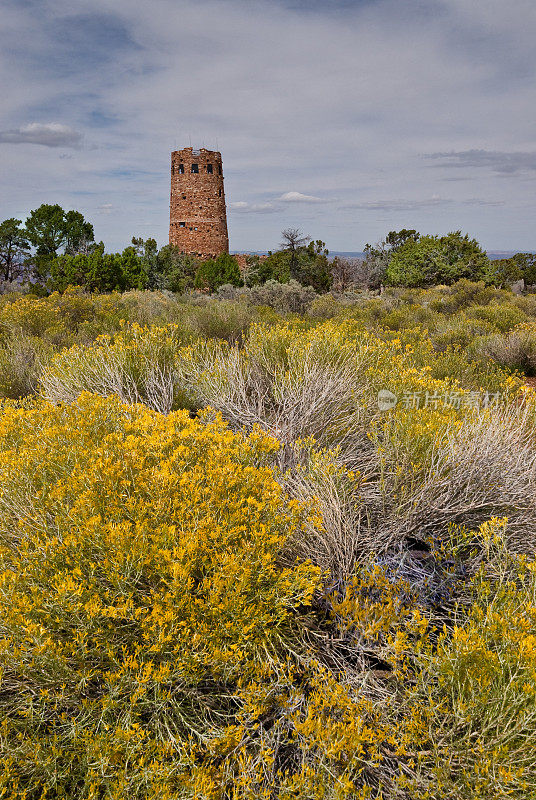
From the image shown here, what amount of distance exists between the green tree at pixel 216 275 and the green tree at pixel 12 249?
1149cm

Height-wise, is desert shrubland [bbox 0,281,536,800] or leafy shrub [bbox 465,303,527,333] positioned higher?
leafy shrub [bbox 465,303,527,333]

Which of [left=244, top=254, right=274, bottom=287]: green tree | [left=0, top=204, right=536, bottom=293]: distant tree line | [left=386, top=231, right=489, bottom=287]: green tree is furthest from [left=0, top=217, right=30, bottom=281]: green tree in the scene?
[left=386, top=231, right=489, bottom=287]: green tree

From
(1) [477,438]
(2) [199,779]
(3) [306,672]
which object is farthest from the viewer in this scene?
(1) [477,438]

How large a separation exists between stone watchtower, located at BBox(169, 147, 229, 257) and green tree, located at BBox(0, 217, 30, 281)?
377 inches

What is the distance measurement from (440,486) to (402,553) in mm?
523

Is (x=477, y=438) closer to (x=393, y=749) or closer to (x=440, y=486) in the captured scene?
(x=440, y=486)

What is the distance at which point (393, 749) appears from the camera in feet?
6.46

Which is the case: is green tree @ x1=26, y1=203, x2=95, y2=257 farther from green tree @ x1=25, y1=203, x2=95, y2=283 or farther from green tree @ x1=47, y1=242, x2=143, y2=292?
green tree @ x1=47, y1=242, x2=143, y2=292

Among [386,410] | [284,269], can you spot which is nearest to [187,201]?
[284,269]

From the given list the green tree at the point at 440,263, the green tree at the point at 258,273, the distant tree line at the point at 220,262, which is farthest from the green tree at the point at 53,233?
the green tree at the point at 440,263

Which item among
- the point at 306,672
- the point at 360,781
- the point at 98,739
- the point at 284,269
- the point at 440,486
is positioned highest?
the point at 284,269

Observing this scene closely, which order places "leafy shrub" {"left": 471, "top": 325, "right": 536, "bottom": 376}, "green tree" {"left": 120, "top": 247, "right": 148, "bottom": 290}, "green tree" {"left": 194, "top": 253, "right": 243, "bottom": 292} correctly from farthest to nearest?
"green tree" {"left": 194, "top": 253, "right": 243, "bottom": 292}
"green tree" {"left": 120, "top": 247, "right": 148, "bottom": 290}
"leafy shrub" {"left": 471, "top": 325, "right": 536, "bottom": 376}

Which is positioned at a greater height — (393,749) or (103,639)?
(103,639)

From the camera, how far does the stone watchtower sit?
103ft
